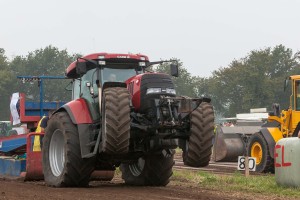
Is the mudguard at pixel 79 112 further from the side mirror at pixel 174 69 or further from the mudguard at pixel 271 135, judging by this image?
the mudguard at pixel 271 135

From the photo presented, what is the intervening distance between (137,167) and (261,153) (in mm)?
6494

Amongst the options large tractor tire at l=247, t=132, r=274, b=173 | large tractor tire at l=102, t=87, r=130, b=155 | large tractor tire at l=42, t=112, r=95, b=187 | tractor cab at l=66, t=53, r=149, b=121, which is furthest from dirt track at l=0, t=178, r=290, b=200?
large tractor tire at l=247, t=132, r=274, b=173

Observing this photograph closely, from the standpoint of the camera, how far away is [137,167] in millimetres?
12109

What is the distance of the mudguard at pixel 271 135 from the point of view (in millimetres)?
16891

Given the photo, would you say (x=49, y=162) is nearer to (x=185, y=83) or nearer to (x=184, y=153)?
(x=184, y=153)

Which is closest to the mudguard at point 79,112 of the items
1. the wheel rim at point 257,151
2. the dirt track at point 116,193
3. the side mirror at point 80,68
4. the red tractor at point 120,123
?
the red tractor at point 120,123

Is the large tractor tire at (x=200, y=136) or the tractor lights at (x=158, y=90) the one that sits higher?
the tractor lights at (x=158, y=90)

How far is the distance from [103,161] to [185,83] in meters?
83.5

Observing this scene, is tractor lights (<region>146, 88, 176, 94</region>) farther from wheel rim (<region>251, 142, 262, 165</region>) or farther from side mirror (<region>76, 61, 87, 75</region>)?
wheel rim (<region>251, 142, 262, 165</region>)

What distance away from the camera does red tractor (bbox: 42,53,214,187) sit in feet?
31.6

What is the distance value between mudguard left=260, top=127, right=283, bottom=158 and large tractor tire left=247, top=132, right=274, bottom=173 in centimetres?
12

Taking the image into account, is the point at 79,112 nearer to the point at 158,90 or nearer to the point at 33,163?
the point at 158,90

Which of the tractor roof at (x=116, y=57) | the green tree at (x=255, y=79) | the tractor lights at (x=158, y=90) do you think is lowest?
the tractor lights at (x=158, y=90)

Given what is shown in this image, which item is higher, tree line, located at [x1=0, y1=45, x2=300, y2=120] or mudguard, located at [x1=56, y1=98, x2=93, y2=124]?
tree line, located at [x1=0, y1=45, x2=300, y2=120]
